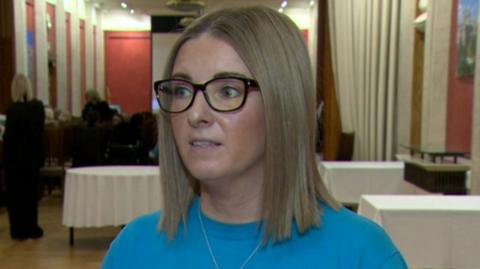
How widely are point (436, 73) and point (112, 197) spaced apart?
2.93 m

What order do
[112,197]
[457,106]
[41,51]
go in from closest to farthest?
[457,106]
[112,197]
[41,51]

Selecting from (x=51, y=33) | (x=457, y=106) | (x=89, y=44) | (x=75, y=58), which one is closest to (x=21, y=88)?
(x=457, y=106)

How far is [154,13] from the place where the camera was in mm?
19000

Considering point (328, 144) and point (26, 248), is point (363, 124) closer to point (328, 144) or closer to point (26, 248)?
point (328, 144)

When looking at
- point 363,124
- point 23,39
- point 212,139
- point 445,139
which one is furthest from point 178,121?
point 23,39

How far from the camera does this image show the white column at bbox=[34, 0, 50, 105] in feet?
38.8

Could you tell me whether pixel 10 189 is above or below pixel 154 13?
below

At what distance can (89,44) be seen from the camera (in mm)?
17219

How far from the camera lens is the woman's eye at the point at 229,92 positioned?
92cm

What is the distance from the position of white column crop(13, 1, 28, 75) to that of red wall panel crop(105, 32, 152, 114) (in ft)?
28.1

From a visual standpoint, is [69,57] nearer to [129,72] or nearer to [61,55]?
[61,55]

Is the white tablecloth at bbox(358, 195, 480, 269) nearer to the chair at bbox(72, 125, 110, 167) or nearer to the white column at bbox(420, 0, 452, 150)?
the white column at bbox(420, 0, 452, 150)

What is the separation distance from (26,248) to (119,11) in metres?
14.4

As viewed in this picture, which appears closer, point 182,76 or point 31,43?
point 182,76
